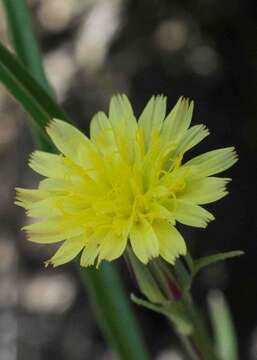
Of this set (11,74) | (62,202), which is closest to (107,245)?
(62,202)

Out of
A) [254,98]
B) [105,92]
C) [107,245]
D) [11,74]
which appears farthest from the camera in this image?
[105,92]

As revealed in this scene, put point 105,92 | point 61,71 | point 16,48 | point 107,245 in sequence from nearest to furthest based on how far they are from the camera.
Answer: point 107,245, point 16,48, point 105,92, point 61,71

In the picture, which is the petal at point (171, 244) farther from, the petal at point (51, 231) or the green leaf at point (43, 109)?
the green leaf at point (43, 109)

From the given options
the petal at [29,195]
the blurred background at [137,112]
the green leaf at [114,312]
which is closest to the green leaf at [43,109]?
the green leaf at [114,312]

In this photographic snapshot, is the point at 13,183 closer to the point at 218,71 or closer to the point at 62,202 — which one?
the point at 218,71

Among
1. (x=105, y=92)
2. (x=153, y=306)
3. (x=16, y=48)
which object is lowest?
(x=153, y=306)

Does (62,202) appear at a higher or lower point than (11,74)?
lower

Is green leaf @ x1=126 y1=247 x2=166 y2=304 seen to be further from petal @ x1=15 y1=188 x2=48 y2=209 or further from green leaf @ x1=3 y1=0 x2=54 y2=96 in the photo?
green leaf @ x1=3 y1=0 x2=54 y2=96

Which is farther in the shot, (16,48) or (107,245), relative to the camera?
(16,48)
